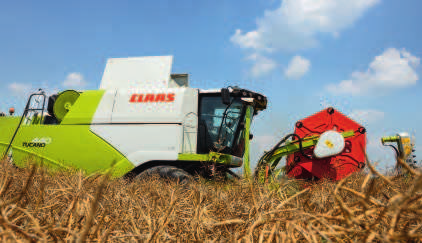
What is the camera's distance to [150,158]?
6.30 m

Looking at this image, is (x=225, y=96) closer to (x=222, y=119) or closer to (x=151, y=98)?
(x=222, y=119)

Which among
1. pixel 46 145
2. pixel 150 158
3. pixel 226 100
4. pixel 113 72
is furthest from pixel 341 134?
pixel 46 145

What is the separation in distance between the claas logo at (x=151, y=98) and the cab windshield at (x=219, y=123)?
0.62 m

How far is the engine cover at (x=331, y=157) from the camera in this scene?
6.19 m

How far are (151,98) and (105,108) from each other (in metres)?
0.95

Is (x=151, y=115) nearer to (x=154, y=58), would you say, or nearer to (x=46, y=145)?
(x=154, y=58)

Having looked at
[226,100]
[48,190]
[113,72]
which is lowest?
[48,190]

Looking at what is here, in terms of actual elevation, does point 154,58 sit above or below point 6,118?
above

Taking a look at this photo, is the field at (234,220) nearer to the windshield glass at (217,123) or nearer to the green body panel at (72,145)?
the windshield glass at (217,123)

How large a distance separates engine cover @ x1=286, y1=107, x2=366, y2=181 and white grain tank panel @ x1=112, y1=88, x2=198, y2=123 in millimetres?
2060

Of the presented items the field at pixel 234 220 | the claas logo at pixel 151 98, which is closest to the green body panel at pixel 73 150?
the claas logo at pixel 151 98

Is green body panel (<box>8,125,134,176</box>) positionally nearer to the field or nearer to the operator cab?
the operator cab

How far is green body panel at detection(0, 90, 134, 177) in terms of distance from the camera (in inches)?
257

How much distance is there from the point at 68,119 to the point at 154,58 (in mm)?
2124
